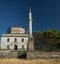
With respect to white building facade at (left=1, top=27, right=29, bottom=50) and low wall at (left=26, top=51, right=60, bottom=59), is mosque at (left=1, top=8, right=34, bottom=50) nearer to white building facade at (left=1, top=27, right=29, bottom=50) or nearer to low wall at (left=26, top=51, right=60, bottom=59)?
white building facade at (left=1, top=27, right=29, bottom=50)

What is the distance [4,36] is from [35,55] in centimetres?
2464

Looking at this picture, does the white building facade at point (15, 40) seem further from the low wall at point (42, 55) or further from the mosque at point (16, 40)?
the low wall at point (42, 55)

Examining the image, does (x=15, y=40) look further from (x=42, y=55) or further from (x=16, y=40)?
(x=42, y=55)

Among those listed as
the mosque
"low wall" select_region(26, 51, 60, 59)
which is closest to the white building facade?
the mosque

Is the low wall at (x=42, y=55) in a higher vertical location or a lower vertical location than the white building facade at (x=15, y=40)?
lower

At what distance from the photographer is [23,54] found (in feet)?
134

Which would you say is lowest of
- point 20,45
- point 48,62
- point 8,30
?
point 48,62

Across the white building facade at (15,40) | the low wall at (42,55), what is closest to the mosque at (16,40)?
the white building facade at (15,40)

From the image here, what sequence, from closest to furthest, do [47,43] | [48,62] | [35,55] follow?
1. [48,62]
2. [35,55]
3. [47,43]

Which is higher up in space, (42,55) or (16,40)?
(16,40)

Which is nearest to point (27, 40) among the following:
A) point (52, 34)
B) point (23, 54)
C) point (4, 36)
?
point (4, 36)

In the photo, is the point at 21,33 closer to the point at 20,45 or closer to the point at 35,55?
the point at 20,45

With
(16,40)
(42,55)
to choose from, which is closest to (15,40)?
(16,40)

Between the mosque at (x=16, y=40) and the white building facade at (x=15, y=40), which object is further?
the white building facade at (x=15, y=40)
